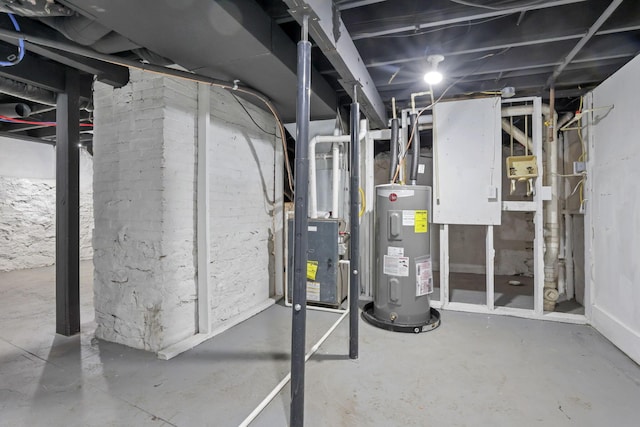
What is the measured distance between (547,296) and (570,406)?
157 centimetres

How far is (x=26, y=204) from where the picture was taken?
16.3 feet

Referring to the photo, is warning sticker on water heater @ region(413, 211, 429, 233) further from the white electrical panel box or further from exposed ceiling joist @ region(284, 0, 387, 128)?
exposed ceiling joist @ region(284, 0, 387, 128)

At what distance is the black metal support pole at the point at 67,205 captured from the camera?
7.88 ft

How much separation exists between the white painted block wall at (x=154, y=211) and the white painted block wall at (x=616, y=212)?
2.92 meters

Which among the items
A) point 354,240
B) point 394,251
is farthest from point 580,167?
point 354,240

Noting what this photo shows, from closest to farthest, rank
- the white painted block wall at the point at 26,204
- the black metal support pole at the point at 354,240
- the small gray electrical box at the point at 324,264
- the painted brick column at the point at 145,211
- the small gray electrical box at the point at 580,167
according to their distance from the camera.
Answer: the black metal support pole at the point at 354,240 < the painted brick column at the point at 145,211 < the small gray electrical box at the point at 580,167 < the small gray electrical box at the point at 324,264 < the white painted block wall at the point at 26,204

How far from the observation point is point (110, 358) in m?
2.11

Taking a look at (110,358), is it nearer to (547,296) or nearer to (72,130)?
(72,130)

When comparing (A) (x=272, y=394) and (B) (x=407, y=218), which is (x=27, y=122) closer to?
(A) (x=272, y=394)

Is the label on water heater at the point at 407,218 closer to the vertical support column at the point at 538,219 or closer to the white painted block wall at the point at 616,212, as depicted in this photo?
the vertical support column at the point at 538,219

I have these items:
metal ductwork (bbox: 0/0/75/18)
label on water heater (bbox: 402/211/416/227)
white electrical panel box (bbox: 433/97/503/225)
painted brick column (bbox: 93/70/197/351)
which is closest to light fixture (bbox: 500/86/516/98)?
white electrical panel box (bbox: 433/97/503/225)

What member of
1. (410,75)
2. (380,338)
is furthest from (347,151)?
(380,338)

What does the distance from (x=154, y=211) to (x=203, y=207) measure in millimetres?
331

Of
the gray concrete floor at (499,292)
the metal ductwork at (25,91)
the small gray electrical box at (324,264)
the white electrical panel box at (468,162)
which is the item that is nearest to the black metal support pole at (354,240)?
the small gray electrical box at (324,264)
